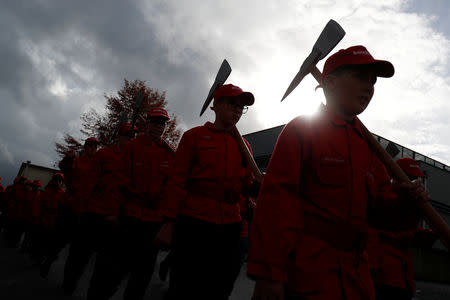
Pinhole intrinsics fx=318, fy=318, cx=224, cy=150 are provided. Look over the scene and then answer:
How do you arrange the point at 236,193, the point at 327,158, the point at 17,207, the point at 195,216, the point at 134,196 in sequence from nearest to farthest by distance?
the point at 327,158 < the point at 195,216 < the point at 236,193 < the point at 134,196 < the point at 17,207

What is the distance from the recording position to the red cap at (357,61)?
66.7 inches

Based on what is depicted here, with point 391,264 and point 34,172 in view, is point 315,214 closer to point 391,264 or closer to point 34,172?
point 391,264

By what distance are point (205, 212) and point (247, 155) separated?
28.2 inches

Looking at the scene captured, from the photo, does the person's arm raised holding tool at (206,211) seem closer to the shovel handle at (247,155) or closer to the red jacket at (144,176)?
the shovel handle at (247,155)

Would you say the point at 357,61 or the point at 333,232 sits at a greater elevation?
the point at 357,61

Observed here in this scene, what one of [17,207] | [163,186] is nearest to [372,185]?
[163,186]

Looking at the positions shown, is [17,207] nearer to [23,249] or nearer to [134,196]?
[23,249]

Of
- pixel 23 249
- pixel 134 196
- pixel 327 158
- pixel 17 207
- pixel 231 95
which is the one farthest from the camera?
pixel 17 207

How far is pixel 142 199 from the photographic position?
3727mm

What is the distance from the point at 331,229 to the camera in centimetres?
140

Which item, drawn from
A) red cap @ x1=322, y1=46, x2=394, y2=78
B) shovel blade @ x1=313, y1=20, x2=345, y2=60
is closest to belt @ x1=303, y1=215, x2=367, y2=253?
red cap @ x1=322, y1=46, x2=394, y2=78

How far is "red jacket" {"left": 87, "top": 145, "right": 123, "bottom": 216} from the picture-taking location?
3.91 meters

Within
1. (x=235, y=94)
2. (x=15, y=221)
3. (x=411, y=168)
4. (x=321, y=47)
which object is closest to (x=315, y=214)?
(x=321, y=47)

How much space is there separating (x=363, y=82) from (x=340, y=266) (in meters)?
0.98
